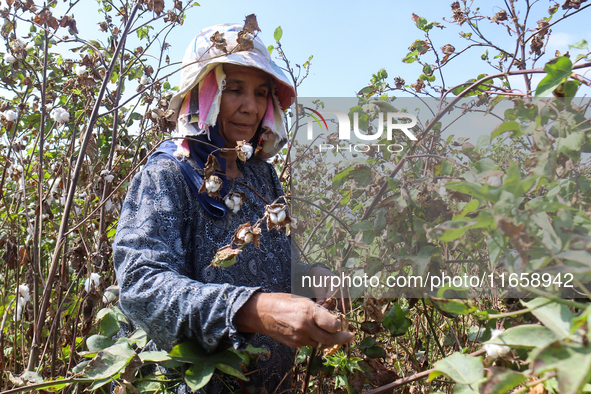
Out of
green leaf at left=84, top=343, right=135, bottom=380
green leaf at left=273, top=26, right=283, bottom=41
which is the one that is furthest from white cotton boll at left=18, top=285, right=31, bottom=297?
green leaf at left=273, top=26, right=283, bottom=41

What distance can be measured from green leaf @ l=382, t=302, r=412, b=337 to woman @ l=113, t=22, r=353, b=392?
0.63ft

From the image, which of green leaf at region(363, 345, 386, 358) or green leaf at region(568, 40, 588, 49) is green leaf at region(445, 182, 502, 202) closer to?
green leaf at region(568, 40, 588, 49)

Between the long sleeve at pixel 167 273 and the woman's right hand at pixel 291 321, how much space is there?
25 mm

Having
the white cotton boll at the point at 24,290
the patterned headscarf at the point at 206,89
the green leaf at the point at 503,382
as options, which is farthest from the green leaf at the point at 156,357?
the white cotton boll at the point at 24,290

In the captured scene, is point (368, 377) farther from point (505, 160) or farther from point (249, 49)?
point (249, 49)

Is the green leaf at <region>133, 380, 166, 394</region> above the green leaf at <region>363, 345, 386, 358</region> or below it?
below

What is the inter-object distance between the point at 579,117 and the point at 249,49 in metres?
1.06

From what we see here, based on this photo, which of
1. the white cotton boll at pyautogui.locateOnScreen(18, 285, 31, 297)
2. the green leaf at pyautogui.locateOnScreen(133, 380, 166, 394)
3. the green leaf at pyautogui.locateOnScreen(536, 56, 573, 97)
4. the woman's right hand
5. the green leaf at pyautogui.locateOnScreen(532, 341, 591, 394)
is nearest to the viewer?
the green leaf at pyautogui.locateOnScreen(532, 341, 591, 394)

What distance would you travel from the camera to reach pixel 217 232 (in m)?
1.39

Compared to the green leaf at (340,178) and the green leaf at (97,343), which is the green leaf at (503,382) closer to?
the green leaf at (340,178)

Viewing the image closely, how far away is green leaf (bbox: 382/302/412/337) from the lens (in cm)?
109

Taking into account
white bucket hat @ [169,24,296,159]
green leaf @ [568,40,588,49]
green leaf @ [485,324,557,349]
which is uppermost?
white bucket hat @ [169,24,296,159]

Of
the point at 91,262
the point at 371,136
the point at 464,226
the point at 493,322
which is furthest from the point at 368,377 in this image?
the point at 91,262

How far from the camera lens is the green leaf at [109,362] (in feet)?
3.05
